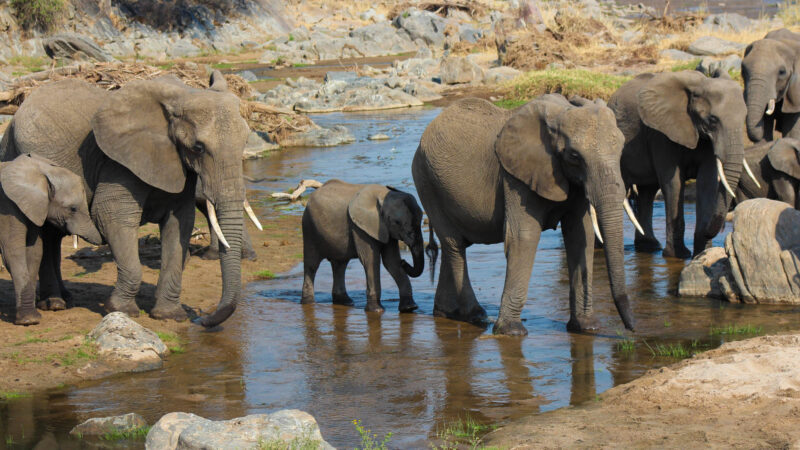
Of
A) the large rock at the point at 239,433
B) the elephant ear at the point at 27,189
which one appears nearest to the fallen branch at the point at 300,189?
the elephant ear at the point at 27,189

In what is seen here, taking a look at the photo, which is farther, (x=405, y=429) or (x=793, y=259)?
(x=793, y=259)

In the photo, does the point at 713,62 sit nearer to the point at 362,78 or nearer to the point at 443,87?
the point at 443,87

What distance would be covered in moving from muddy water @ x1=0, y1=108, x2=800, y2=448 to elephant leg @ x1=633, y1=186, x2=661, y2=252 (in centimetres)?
87

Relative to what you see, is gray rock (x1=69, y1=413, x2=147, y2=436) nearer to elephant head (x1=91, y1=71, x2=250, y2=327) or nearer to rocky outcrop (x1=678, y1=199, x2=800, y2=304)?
elephant head (x1=91, y1=71, x2=250, y2=327)

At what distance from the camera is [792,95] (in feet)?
44.9

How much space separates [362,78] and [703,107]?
25.2m

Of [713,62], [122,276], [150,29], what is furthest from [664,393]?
[150,29]

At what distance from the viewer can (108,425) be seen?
649cm

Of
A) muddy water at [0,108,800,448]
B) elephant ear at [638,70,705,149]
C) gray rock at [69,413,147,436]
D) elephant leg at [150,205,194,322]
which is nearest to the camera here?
gray rock at [69,413,147,436]

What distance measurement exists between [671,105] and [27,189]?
7046 mm

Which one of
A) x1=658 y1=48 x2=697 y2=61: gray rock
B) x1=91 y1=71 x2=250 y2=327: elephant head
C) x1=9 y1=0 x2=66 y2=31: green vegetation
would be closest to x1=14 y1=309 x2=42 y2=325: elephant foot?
x1=91 y1=71 x2=250 y2=327: elephant head

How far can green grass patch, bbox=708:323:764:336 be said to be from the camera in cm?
841

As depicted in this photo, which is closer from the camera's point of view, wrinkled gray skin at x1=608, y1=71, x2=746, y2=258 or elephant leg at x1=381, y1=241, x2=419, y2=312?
elephant leg at x1=381, y1=241, x2=419, y2=312

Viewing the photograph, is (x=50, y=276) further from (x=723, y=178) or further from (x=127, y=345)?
(x=723, y=178)
